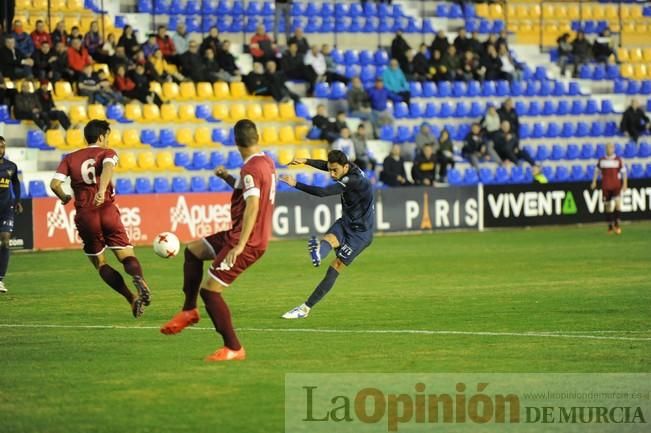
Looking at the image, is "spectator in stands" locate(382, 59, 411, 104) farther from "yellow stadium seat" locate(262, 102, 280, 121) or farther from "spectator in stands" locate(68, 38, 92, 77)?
"spectator in stands" locate(68, 38, 92, 77)

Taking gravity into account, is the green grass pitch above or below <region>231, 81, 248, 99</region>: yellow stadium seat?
below

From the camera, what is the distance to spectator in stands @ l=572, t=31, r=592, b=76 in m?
39.7

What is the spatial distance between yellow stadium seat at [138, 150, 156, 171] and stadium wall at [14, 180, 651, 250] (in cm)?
204

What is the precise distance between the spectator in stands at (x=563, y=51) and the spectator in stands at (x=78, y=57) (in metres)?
15.9

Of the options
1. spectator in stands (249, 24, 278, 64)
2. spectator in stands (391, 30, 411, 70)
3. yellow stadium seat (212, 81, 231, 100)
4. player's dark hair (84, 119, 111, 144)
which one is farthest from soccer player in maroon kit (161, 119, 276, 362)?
spectator in stands (391, 30, 411, 70)

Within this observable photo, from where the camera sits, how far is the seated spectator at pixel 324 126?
32406 mm

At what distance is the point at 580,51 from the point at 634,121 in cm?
333

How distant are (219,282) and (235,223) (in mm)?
606

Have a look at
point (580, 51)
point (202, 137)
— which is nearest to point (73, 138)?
Result: point (202, 137)

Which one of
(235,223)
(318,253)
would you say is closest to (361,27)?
(318,253)

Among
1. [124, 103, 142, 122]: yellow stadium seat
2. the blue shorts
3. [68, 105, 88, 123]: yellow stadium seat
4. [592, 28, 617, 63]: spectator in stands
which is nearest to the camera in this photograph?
the blue shorts

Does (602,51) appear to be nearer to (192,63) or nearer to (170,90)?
(192,63)

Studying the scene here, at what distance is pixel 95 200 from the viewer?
1446 centimetres

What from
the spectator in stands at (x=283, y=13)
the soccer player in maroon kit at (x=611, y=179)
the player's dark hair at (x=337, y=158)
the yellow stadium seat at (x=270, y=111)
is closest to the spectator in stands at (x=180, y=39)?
the yellow stadium seat at (x=270, y=111)
